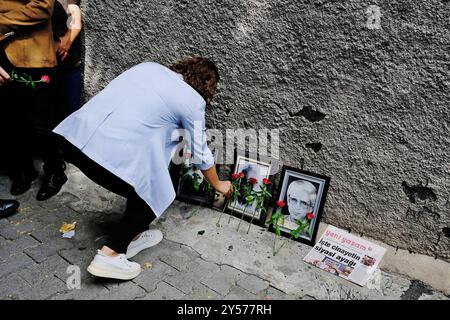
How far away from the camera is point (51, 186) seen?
3.18m

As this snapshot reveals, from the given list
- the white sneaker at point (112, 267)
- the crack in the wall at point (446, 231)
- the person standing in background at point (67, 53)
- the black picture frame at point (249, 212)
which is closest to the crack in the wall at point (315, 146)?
the black picture frame at point (249, 212)

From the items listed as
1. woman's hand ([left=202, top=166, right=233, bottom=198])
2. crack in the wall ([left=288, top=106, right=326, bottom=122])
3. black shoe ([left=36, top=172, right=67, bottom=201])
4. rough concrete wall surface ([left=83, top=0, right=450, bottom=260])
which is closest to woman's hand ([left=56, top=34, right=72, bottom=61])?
rough concrete wall surface ([left=83, top=0, right=450, bottom=260])

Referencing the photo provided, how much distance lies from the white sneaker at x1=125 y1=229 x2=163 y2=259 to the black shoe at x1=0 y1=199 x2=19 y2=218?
953 millimetres

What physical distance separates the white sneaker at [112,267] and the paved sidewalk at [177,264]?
0.06m

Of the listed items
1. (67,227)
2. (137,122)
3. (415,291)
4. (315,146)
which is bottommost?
(67,227)

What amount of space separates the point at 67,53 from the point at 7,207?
125 centimetres

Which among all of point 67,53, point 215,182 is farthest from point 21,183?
point 215,182

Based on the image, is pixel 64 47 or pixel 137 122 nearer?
pixel 137 122

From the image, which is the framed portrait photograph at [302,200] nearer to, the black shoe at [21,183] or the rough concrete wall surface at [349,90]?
the rough concrete wall surface at [349,90]

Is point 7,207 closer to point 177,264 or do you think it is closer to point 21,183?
point 21,183

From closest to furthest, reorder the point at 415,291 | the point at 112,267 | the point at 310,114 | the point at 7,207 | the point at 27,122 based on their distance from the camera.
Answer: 1. the point at 112,267
2. the point at 415,291
3. the point at 310,114
4. the point at 7,207
5. the point at 27,122
